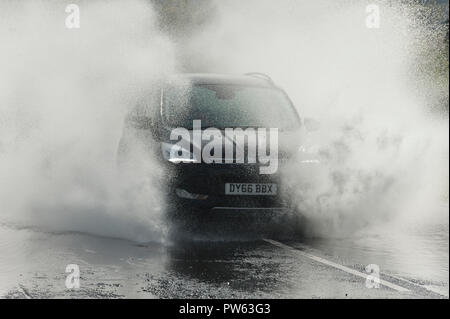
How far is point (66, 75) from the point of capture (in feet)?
58.5

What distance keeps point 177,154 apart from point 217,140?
1.64ft

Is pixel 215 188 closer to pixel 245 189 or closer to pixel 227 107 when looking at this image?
pixel 245 189

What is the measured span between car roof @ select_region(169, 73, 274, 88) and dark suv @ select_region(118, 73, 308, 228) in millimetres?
15

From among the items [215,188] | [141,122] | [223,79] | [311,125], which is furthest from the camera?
[223,79]

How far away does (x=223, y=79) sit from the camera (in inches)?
522

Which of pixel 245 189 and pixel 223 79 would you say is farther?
pixel 223 79

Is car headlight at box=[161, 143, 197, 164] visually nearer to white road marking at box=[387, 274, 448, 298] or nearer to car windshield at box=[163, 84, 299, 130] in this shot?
car windshield at box=[163, 84, 299, 130]

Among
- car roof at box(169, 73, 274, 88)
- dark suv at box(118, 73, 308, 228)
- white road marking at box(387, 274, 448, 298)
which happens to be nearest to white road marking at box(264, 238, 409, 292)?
white road marking at box(387, 274, 448, 298)

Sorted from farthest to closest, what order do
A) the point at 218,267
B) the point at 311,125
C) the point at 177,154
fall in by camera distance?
the point at 311,125 → the point at 177,154 → the point at 218,267

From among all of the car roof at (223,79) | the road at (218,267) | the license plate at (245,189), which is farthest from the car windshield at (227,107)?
the road at (218,267)

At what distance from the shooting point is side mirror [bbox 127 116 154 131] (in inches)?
459

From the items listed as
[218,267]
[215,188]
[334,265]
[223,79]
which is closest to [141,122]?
[215,188]

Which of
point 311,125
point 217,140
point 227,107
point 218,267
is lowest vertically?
point 218,267
